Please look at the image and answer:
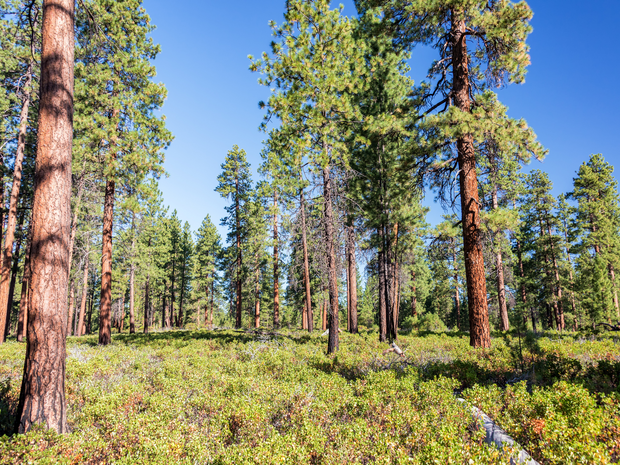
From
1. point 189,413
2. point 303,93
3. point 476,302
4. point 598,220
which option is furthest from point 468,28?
point 598,220

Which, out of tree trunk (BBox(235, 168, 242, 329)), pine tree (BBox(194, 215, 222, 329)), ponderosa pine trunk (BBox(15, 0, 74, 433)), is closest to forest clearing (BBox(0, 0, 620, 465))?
ponderosa pine trunk (BBox(15, 0, 74, 433))

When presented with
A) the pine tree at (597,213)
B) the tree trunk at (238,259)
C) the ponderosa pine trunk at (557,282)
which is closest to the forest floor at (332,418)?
the tree trunk at (238,259)

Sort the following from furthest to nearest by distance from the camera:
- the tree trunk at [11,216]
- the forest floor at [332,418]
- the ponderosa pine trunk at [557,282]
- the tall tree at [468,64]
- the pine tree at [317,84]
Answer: the ponderosa pine trunk at [557,282], the tree trunk at [11,216], the pine tree at [317,84], the tall tree at [468,64], the forest floor at [332,418]

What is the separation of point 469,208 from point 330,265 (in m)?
4.87

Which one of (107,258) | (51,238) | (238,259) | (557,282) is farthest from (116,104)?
(557,282)

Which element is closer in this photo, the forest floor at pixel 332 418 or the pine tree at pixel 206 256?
the forest floor at pixel 332 418

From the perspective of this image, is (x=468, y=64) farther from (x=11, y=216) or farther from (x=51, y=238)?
(x=11, y=216)

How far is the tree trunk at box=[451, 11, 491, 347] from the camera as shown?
8.53 metres

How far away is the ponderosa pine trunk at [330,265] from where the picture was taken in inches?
421

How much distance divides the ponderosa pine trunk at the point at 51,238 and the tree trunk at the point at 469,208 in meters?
9.26

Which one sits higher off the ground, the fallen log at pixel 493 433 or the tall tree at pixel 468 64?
the tall tree at pixel 468 64

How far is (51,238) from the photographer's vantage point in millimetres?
4566

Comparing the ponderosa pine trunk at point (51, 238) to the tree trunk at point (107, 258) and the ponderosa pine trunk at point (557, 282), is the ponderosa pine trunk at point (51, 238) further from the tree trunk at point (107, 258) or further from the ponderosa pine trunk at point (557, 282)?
the ponderosa pine trunk at point (557, 282)

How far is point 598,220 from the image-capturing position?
27.7 meters
